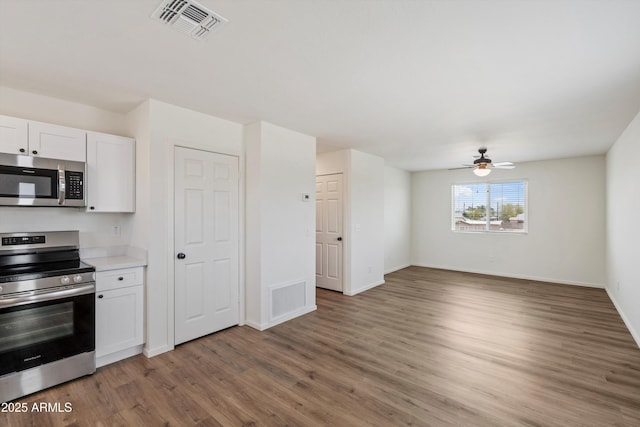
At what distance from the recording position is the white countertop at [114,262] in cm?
278

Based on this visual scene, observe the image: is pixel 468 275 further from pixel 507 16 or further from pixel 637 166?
pixel 507 16

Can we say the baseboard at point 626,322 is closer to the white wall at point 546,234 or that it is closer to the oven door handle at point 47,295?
the white wall at point 546,234

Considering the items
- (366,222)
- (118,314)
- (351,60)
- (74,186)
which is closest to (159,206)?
(74,186)

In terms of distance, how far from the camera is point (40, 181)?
2.69 m

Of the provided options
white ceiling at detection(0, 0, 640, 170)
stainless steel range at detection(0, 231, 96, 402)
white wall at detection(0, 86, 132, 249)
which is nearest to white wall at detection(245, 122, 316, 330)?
white ceiling at detection(0, 0, 640, 170)

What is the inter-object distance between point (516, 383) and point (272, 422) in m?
2.06

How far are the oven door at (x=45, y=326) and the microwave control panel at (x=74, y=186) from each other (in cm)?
86

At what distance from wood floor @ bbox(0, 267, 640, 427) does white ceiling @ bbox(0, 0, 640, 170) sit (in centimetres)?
256

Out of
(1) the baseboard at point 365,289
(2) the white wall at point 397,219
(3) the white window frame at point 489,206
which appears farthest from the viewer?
(2) the white wall at point 397,219

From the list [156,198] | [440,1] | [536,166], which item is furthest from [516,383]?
[536,166]

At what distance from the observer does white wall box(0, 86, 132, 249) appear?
2768mm

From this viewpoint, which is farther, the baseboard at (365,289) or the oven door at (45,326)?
the baseboard at (365,289)

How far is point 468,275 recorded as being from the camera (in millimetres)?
6898

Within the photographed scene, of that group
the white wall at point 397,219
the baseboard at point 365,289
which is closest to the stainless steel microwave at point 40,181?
the baseboard at point 365,289
